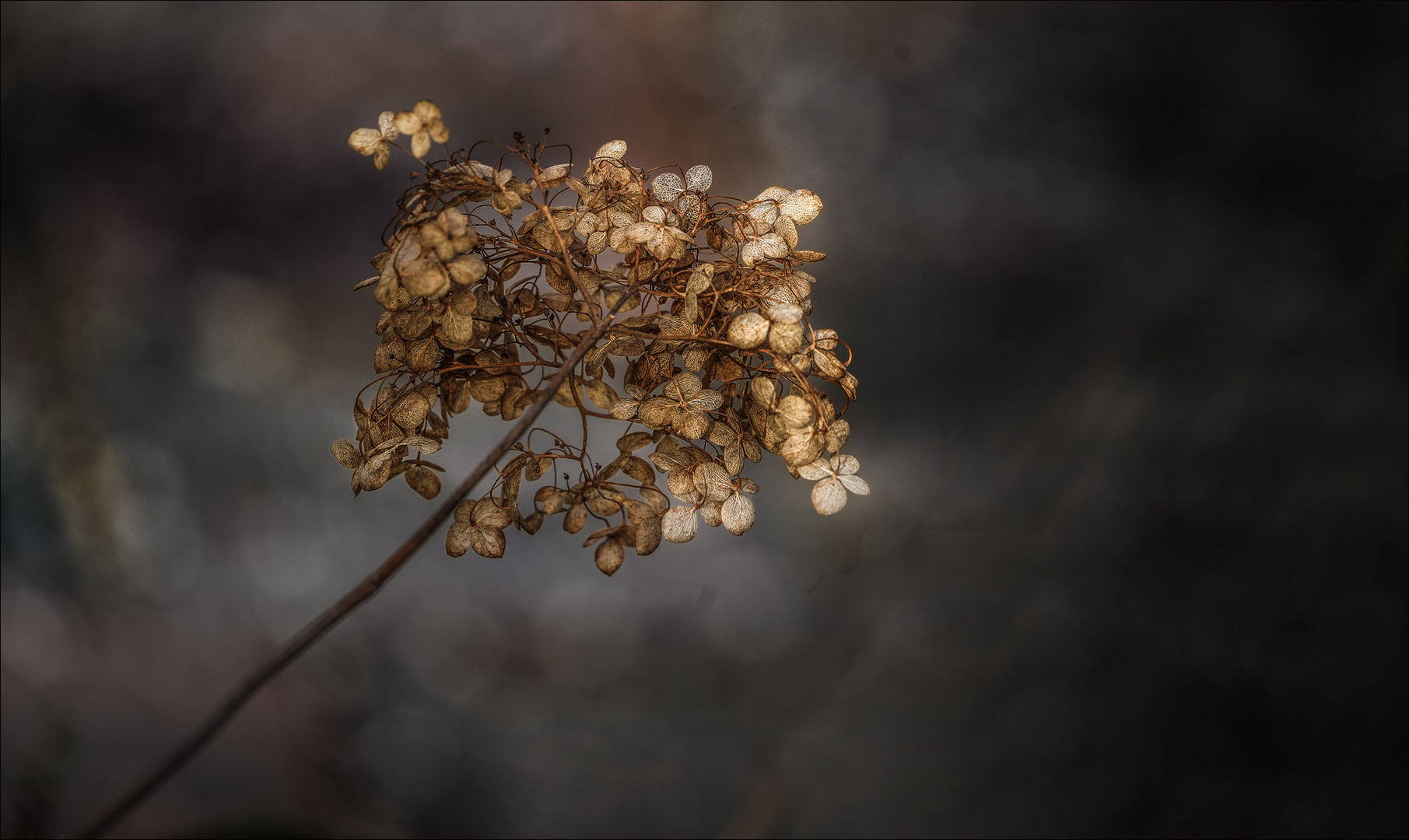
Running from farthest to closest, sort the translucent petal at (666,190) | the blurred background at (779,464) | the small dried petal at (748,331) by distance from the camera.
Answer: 1. the blurred background at (779,464)
2. the translucent petal at (666,190)
3. the small dried petal at (748,331)

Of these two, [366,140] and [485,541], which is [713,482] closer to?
[485,541]

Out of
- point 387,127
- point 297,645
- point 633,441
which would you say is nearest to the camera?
point 297,645

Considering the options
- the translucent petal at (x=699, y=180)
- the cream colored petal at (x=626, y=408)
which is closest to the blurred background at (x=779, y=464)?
the translucent petal at (x=699, y=180)

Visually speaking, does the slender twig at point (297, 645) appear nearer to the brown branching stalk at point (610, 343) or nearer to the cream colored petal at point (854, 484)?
the brown branching stalk at point (610, 343)

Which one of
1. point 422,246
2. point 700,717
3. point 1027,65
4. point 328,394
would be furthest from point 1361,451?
point 328,394

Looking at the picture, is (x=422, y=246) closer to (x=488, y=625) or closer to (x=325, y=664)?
(x=488, y=625)

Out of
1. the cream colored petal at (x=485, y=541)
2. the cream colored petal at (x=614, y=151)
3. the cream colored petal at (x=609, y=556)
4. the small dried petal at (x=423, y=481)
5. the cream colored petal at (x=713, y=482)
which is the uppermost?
the cream colored petal at (x=614, y=151)

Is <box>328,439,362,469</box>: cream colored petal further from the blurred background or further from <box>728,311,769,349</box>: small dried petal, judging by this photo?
the blurred background

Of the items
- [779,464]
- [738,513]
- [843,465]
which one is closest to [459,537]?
[738,513]
